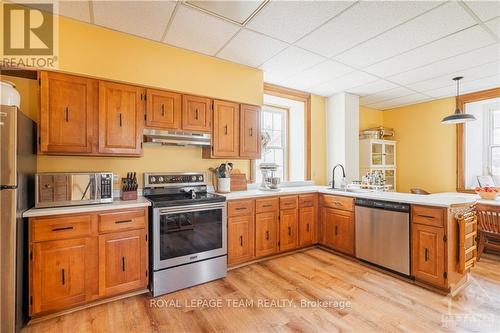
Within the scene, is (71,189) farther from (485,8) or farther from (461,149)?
(461,149)

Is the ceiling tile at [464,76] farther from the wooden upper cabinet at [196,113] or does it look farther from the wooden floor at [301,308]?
the wooden upper cabinet at [196,113]

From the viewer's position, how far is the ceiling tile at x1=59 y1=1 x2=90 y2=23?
211 cm

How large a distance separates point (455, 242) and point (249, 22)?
3016 millimetres

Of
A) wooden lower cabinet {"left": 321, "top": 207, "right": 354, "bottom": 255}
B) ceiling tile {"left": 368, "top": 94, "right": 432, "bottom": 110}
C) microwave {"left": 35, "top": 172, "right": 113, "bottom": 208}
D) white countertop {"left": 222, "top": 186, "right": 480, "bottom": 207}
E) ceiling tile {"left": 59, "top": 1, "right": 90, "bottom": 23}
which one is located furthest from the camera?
ceiling tile {"left": 368, "top": 94, "right": 432, "bottom": 110}

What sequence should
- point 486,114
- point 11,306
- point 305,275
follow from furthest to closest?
point 486,114
point 305,275
point 11,306

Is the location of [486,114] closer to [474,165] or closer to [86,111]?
[474,165]

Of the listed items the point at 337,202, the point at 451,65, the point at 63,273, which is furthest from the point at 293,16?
the point at 63,273

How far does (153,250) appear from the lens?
7.49ft

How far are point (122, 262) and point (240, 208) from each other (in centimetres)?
134

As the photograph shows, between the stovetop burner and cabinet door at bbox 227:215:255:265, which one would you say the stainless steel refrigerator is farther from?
cabinet door at bbox 227:215:255:265

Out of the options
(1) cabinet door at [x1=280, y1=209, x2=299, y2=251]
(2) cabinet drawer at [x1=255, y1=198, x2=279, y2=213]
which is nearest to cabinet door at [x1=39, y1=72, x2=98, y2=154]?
(2) cabinet drawer at [x1=255, y1=198, x2=279, y2=213]

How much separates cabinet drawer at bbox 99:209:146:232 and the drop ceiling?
189 cm

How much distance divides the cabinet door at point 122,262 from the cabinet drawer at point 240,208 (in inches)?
38.0

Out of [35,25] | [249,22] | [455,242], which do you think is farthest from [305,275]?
[35,25]
